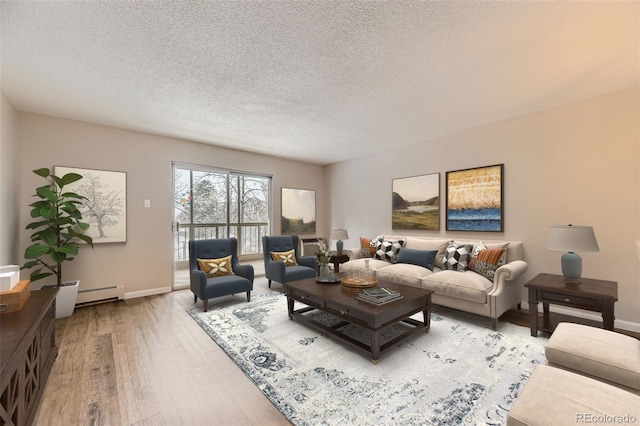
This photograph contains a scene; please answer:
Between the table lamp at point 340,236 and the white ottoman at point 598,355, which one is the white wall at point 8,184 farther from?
the white ottoman at point 598,355

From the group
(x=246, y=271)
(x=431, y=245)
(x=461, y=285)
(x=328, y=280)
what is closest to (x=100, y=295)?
(x=246, y=271)

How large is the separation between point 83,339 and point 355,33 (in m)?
3.87

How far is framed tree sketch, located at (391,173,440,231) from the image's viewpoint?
4562 millimetres

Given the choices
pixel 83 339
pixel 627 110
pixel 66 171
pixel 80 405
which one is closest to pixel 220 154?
pixel 66 171

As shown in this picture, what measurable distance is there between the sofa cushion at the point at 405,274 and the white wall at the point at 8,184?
15.0 feet

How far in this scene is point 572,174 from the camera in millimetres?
3260

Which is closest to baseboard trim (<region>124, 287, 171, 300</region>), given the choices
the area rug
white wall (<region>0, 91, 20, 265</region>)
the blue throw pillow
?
white wall (<region>0, 91, 20, 265</region>)

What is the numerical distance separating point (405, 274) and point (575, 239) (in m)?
1.81

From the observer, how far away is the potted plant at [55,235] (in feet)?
10.5

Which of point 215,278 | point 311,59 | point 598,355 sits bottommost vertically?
point 215,278

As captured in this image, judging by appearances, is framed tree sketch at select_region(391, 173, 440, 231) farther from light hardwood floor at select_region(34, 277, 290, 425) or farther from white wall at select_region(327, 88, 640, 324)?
light hardwood floor at select_region(34, 277, 290, 425)

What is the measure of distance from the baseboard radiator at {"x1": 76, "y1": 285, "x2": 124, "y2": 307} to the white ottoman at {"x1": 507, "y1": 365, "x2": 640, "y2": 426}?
480 centimetres

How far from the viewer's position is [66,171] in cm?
368

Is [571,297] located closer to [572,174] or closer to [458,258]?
[458,258]
